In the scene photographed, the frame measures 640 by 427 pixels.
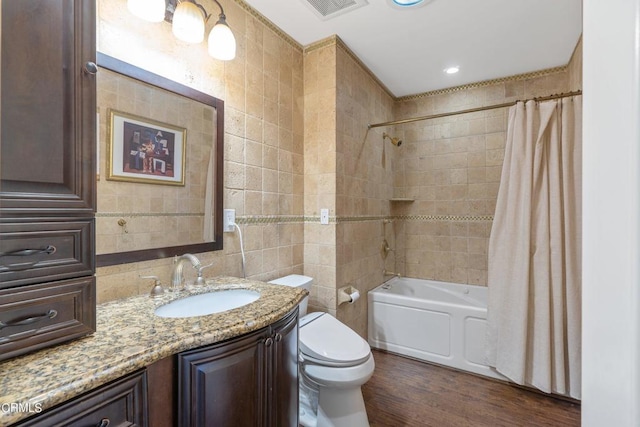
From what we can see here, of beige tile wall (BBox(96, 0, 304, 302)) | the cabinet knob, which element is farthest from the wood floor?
the cabinet knob

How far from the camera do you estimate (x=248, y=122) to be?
5.92ft

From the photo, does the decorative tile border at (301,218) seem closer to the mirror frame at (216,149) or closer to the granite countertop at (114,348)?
the mirror frame at (216,149)

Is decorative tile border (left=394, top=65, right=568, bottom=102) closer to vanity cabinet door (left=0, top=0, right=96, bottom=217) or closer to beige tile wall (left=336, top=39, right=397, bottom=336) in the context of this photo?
beige tile wall (left=336, top=39, right=397, bottom=336)

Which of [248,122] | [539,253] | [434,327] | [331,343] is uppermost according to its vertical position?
[248,122]

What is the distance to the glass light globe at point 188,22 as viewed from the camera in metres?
1.29

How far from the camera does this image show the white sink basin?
1214mm

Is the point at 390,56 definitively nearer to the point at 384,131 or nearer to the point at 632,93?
the point at 384,131

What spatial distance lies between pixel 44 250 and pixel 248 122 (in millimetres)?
1295

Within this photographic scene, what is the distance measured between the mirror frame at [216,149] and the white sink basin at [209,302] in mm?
258

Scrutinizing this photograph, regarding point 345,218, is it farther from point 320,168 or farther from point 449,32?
point 449,32

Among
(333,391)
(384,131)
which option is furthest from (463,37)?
(333,391)

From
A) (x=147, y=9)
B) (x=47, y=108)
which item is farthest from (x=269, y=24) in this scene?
(x=47, y=108)

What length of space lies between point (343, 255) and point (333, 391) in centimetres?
94

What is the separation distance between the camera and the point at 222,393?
34.5 inches
